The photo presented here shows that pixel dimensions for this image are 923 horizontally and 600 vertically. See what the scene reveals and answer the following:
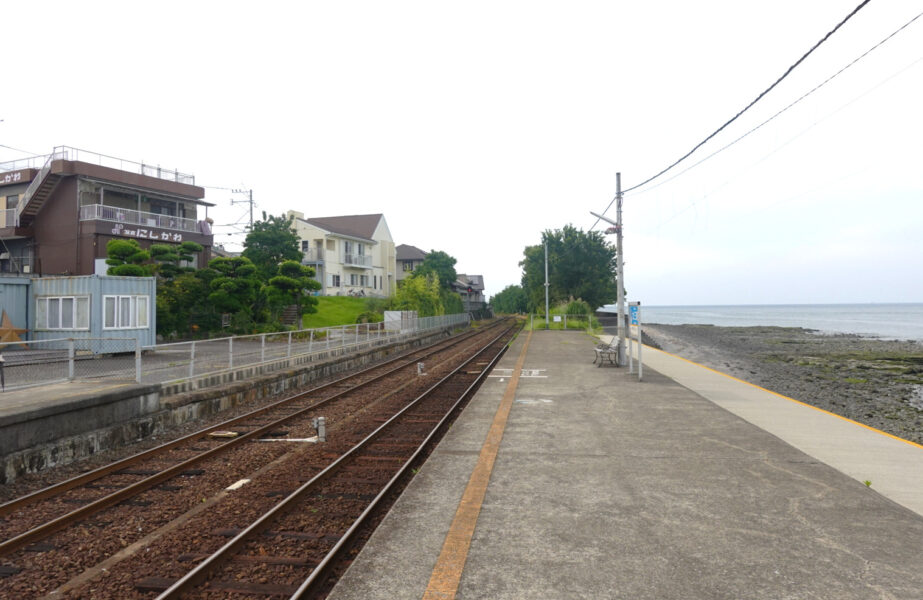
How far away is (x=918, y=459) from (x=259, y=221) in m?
41.5

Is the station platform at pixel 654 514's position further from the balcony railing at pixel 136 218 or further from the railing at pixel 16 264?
the railing at pixel 16 264

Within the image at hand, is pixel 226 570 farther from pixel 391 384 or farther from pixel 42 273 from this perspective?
pixel 42 273

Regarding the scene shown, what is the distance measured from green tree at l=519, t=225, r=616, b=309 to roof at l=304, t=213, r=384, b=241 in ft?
68.7

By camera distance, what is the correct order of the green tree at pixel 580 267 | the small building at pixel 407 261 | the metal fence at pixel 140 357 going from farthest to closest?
the small building at pixel 407 261, the green tree at pixel 580 267, the metal fence at pixel 140 357

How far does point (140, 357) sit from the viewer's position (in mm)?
10875

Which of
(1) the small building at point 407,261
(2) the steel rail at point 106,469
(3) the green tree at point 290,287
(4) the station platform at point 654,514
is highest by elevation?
(1) the small building at point 407,261

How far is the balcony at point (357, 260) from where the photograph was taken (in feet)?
172

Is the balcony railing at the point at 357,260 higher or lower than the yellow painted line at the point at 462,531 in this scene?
higher

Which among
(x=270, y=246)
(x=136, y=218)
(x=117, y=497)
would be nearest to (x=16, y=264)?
(x=136, y=218)

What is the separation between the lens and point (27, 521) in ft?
19.2

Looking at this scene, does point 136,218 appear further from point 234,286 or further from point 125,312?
point 125,312

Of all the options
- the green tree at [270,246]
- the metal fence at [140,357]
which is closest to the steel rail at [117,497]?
the metal fence at [140,357]

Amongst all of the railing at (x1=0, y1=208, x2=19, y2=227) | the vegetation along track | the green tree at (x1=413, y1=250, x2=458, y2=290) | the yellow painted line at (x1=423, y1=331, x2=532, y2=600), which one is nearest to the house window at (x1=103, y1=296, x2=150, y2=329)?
the vegetation along track

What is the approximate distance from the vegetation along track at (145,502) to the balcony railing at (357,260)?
4222cm
